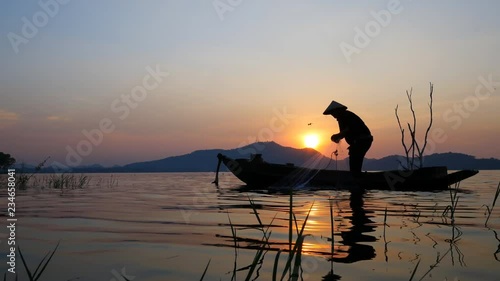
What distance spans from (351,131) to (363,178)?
2.02 m

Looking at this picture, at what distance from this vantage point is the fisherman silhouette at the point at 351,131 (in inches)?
674

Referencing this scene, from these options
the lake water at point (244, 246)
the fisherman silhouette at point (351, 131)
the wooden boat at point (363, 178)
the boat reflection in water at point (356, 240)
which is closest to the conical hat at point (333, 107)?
the fisherman silhouette at point (351, 131)

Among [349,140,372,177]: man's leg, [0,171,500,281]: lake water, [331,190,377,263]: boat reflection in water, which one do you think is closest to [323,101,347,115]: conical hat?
[349,140,372,177]: man's leg

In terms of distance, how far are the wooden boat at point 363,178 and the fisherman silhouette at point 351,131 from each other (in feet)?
3.63

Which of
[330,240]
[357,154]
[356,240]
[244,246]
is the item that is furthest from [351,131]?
[244,246]

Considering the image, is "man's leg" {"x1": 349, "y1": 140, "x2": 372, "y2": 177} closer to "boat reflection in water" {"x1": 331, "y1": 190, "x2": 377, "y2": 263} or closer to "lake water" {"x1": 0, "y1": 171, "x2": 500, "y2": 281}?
"lake water" {"x1": 0, "y1": 171, "x2": 500, "y2": 281}

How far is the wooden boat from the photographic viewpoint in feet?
58.1

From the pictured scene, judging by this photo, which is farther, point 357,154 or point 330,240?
point 357,154

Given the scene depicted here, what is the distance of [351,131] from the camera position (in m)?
17.1

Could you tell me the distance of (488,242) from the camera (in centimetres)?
539

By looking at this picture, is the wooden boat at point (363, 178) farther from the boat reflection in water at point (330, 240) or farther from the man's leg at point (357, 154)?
the boat reflection in water at point (330, 240)

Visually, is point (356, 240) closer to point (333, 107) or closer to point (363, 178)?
point (333, 107)

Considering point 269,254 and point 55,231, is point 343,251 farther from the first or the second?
point 55,231

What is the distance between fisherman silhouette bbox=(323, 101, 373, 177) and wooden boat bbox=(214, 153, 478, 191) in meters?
1.11
